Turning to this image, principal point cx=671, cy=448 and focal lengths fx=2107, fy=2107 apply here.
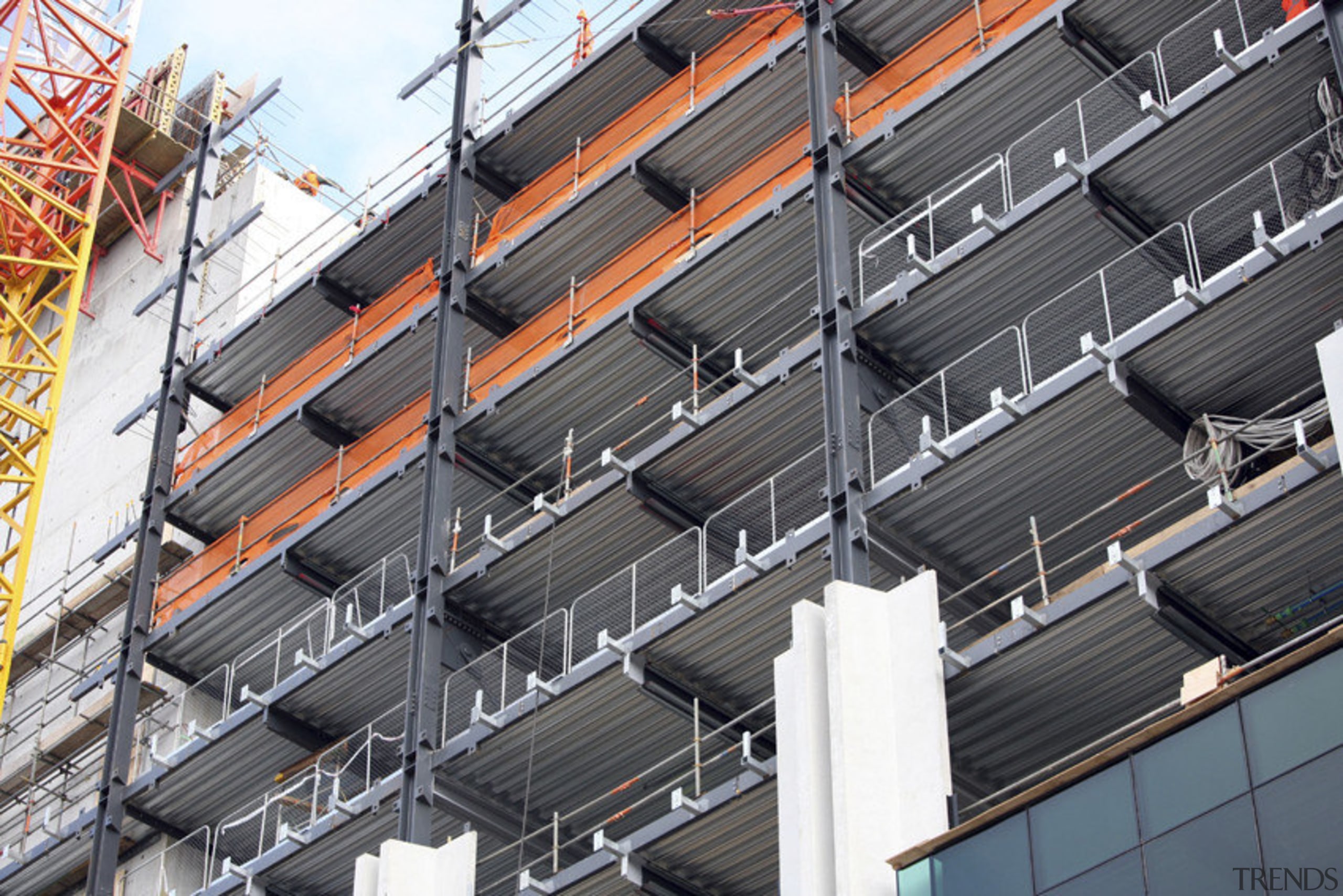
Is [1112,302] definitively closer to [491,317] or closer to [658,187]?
[658,187]

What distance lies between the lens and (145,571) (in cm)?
4328

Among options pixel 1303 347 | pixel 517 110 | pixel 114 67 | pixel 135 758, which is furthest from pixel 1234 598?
pixel 114 67

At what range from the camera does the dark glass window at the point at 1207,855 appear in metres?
21.6

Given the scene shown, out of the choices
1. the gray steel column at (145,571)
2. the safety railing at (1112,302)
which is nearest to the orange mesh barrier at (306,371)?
the gray steel column at (145,571)

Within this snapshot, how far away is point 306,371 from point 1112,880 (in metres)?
24.7

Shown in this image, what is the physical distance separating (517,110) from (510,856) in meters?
14.7

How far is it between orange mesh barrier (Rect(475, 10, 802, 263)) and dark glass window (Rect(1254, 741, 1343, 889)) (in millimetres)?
18604

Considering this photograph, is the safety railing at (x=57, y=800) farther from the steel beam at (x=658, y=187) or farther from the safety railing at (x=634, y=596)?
the steel beam at (x=658, y=187)

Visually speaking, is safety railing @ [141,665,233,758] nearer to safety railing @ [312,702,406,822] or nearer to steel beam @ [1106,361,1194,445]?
safety railing @ [312,702,406,822]

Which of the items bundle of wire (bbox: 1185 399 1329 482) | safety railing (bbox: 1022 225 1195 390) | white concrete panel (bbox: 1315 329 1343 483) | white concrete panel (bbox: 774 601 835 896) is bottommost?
white concrete panel (bbox: 774 601 835 896)

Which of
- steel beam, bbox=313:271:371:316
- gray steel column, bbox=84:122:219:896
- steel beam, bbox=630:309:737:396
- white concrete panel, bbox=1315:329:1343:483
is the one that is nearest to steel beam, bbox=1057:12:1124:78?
steel beam, bbox=630:309:737:396

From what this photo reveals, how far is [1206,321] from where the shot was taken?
27.6 metres

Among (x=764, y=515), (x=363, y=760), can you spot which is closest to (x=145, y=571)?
(x=363, y=760)

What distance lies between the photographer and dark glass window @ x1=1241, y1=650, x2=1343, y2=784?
21.4 meters
